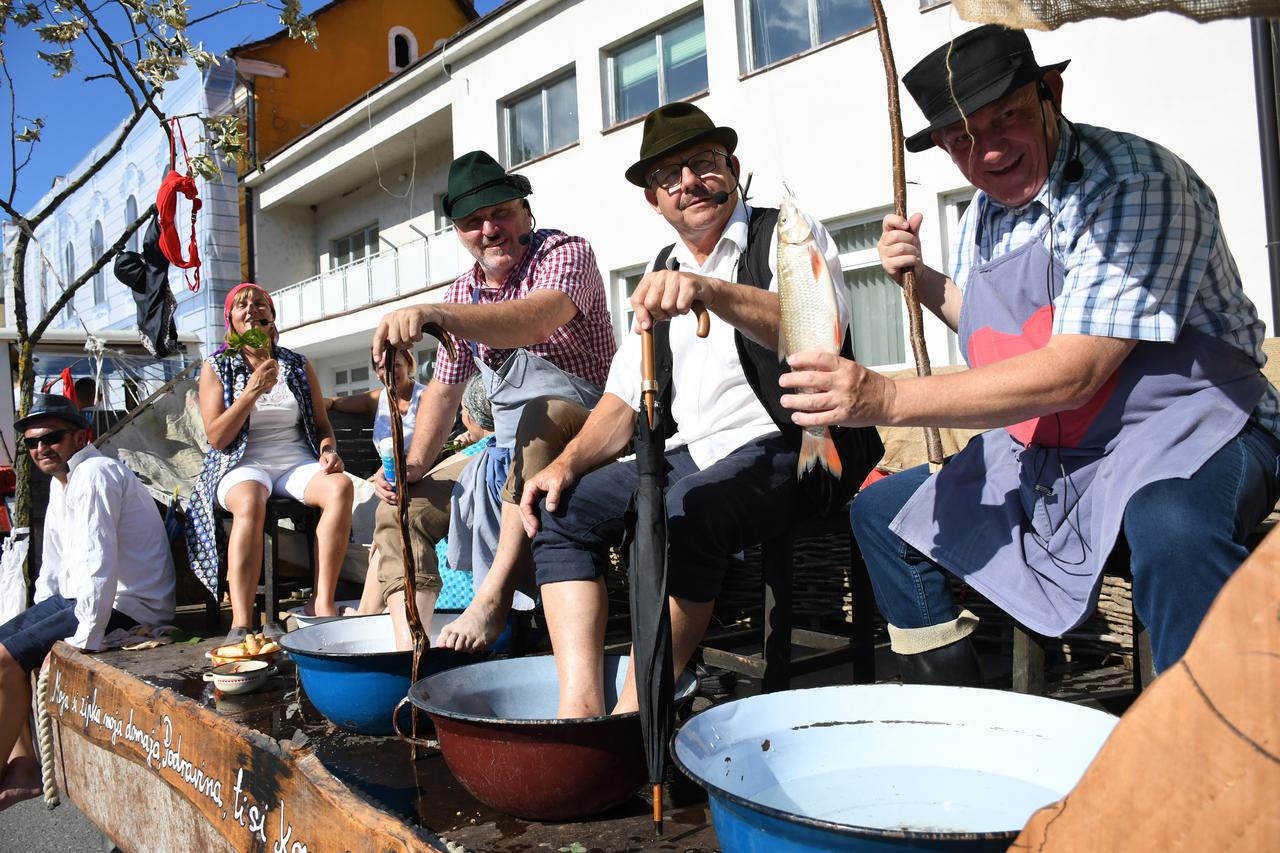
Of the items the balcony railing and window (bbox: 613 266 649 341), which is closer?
window (bbox: 613 266 649 341)

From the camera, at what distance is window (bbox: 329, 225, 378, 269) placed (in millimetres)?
17016

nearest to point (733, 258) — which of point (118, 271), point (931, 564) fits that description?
point (931, 564)

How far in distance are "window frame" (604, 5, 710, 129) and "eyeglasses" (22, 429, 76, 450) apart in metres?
6.45

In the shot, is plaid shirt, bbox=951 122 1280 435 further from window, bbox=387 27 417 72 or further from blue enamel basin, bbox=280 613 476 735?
window, bbox=387 27 417 72

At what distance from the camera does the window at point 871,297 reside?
813 cm

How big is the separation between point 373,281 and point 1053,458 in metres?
14.6

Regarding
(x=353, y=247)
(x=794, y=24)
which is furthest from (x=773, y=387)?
(x=353, y=247)

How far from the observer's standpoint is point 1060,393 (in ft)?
5.30

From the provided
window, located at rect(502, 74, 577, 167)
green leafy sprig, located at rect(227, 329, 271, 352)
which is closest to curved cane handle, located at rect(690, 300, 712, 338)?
green leafy sprig, located at rect(227, 329, 271, 352)

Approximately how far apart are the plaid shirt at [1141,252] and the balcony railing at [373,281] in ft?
39.2

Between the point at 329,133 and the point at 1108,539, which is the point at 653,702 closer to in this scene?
the point at 1108,539

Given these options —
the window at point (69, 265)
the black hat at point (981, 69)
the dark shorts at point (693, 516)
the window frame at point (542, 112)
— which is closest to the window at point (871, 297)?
the window frame at point (542, 112)

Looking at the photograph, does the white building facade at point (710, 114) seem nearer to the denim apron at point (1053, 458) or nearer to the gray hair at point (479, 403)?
the gray hair at point (479, 403)

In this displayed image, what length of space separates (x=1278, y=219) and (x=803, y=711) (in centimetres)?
565
